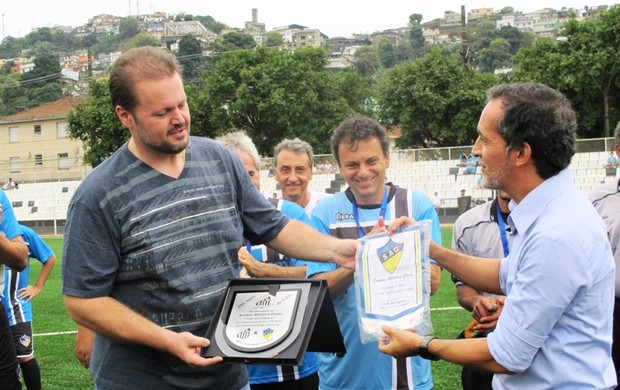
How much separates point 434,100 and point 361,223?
54535mm

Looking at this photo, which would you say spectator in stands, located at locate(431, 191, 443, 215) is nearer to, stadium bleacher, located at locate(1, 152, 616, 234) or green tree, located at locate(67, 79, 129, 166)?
stadium bleacher, located at locate(1, 152, 616, 234)

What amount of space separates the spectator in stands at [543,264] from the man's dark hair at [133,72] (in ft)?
4.70

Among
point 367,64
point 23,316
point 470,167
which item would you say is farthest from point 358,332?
point 367,64

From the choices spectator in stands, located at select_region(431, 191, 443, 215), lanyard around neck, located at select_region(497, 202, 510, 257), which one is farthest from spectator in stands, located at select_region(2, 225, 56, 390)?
spectator in stands, located at select_region(431, 191, 443, 215)

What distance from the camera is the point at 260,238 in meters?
3.97

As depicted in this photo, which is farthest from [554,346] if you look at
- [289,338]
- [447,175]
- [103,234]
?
[447,175]

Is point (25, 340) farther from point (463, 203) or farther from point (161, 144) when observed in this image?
point (463, 203)

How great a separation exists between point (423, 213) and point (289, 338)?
1.58 meters

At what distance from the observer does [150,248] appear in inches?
132

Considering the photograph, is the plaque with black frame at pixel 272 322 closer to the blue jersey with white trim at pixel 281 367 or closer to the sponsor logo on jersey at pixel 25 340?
the blue jersey with white trim at pixel 281 367

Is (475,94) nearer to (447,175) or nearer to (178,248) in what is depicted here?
(447,175)

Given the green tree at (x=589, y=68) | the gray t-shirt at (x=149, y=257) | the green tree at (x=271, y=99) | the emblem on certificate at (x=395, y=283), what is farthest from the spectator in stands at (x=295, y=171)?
the green tree at (x=271, y=99)

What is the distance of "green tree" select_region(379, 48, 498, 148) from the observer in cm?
A: 5747

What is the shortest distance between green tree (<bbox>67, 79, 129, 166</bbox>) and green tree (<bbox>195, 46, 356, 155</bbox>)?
6409mm
